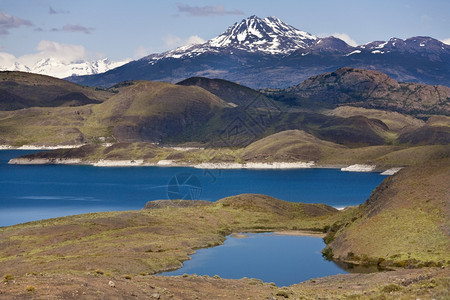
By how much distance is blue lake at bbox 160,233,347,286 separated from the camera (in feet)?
244

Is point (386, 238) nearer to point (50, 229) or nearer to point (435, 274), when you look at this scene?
point (435, 274)

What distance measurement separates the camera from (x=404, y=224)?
7881cm

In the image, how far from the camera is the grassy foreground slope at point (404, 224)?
71938 mm

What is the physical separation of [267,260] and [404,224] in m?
16.4

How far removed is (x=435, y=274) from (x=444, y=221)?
2522 cm

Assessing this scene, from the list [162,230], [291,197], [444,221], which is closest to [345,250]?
[444,221]

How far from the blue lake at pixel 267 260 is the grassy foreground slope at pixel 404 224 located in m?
3.08

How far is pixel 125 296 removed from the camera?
4084 cm

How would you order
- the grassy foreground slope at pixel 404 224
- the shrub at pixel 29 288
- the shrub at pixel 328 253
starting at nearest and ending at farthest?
the shrub at pixel 29 288, the grassy foreground slope at pixel 404 224, the shrub at pixel 328 253

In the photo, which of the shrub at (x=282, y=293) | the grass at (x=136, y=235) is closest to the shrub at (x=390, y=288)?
the shrub at (x=282, y=293)

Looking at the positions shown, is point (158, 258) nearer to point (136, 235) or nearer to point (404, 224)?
point (136, 235)

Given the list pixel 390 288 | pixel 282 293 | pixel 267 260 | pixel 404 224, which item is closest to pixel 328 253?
pixel 267 260

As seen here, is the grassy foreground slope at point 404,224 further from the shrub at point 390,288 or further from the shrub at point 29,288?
the shrub at point 29,288

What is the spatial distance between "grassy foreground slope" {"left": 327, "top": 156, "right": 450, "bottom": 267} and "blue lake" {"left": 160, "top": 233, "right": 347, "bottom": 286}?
308cm
